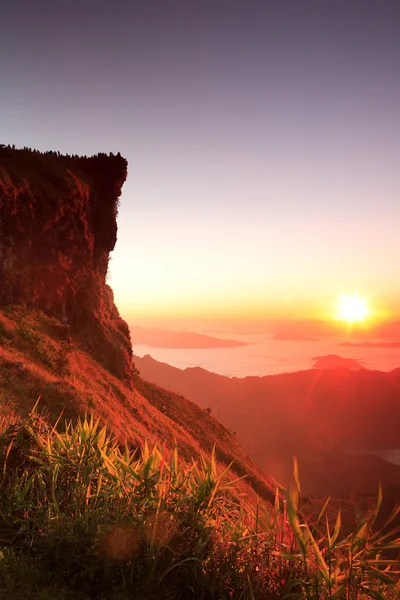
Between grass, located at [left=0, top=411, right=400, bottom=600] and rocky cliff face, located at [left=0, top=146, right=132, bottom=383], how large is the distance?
2769 cm

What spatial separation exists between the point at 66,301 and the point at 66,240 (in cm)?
559

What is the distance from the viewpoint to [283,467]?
14588 centimetres

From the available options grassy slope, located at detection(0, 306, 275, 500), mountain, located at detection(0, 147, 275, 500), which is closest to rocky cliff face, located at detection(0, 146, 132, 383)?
mountain, located at detection(0, 147, 275, 500)

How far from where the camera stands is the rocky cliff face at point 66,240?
32.1 metres

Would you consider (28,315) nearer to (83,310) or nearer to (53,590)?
(83,310)

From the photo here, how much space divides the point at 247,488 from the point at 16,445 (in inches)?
1641

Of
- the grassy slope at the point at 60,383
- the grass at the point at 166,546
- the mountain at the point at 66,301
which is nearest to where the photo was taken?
the grass at the point at 166,546

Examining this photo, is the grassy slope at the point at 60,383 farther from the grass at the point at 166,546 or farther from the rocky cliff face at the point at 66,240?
the grass at the point at 166,546

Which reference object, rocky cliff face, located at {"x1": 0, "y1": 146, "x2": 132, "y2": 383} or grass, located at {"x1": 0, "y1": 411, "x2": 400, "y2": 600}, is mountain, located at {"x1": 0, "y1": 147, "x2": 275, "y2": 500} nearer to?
rocky cliff face, located at {"x1": 0, "y1": 146, "x2": 132, "y2": 383}

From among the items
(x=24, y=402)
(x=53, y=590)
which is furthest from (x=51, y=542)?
(x=24, y=402)

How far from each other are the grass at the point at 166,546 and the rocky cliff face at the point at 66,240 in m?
27.7

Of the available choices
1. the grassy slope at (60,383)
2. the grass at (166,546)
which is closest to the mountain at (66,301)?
the grassy slope at (60,383)

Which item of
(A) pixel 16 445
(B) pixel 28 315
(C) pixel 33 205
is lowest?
(A) pixel 16 445

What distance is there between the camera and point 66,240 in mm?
38312
